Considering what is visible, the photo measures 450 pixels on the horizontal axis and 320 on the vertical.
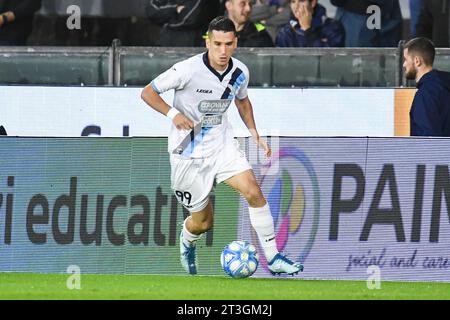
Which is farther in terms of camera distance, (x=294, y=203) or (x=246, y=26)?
(x=246, y=26)

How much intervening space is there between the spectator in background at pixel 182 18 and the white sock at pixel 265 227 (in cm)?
492

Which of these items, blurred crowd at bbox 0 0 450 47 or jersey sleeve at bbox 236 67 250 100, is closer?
jersey sleeve at bbox 236 67 250 100

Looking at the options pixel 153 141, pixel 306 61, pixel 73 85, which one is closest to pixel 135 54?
pixel 73 85

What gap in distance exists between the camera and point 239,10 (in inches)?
704

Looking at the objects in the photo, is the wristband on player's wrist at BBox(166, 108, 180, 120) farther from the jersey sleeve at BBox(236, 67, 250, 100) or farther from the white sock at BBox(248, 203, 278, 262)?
the white sock at BBox(248, 203, 278, 262)

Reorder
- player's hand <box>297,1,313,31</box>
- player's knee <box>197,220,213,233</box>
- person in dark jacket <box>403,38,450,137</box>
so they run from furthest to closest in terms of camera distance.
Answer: player's hand <box>297,1,313,31</box>
person in dark jacket <box>403,38,450,137</box>
player's knee <box>197,220,213,233</box>

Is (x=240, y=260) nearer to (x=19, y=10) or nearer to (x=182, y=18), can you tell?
(x=182, y=18)

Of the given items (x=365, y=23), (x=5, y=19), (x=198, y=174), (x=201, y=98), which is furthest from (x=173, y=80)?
(x=5, y=19)

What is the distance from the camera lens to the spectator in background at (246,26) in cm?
1789

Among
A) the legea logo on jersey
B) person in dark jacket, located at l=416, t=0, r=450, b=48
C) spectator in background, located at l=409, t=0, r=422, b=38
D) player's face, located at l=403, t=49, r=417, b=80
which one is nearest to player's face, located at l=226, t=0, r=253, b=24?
spectator in background, located at l=409, t=0, r=422, b=38

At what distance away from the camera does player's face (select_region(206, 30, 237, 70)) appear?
44.5 ft

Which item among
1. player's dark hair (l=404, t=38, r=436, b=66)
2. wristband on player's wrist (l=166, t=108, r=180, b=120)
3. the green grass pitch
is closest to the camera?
the green grass pitch

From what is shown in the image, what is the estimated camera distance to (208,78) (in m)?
13.6

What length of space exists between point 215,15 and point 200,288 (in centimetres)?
602
